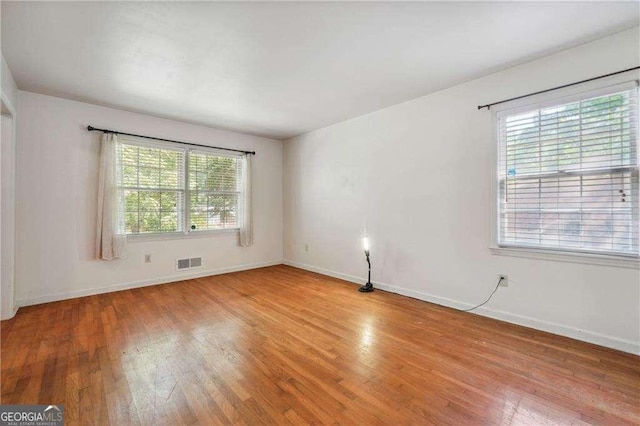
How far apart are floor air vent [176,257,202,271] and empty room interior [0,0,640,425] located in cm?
4

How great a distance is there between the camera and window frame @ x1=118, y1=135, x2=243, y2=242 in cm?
409

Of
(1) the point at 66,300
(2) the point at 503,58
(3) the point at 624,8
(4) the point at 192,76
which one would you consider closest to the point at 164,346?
(1) the point at 66,300

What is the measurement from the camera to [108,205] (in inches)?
148

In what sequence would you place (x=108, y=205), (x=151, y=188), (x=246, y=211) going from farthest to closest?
(x=246, y=211) → (x=151, y=188) → (x=108, y=205)

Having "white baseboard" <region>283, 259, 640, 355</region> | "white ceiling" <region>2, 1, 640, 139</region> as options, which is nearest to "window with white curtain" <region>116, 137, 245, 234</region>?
"white ceiling" <region>2, 1, 640, 139</region>

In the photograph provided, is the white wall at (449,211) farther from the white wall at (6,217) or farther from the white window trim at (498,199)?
the white wall at (6,217)

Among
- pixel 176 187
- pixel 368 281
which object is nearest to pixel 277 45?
pixel 176 187

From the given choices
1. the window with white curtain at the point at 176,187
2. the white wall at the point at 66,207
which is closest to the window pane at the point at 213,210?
the window with white curtain at the point at 176,187

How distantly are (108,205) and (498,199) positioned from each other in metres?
4.80

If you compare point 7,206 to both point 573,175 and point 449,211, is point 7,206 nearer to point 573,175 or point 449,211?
point 449,211

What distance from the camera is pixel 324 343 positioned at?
2424mm

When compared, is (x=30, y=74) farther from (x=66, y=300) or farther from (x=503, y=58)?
(x=503, y=58)

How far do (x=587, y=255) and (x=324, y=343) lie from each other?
2403 mm

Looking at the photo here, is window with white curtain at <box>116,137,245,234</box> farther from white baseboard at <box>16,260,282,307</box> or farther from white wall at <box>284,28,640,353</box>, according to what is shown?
white wall at <box>284,28,640,353</box>
